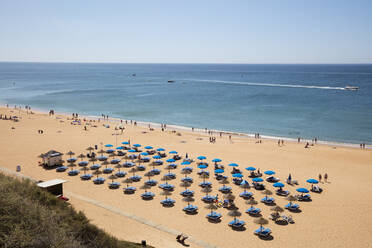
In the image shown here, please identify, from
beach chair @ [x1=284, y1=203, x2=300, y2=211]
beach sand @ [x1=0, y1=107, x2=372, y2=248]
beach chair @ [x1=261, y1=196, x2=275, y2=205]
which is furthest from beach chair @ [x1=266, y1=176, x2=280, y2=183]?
beach chair @ [x1=284, y1=203, x2=300, y2=211]

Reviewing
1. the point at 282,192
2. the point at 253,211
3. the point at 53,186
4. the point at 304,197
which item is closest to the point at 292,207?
the point at 304,197

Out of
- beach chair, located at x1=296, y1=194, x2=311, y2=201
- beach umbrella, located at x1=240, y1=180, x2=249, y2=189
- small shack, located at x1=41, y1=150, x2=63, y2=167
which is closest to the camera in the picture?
beach chair, located at x1=296, y1=194, x2=311, y2=201

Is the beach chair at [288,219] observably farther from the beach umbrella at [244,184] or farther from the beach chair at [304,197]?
the beach umbrella at [244,184]

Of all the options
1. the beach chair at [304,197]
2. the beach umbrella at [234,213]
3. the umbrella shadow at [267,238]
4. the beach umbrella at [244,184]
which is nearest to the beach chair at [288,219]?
the umbrella shadow at [267,238]

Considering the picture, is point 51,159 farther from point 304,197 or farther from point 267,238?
point 304,197

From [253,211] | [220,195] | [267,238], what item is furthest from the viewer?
[220,195]

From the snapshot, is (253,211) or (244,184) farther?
(244,184)

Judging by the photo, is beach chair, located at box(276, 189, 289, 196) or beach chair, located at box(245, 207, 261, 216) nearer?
beach chair, located at box(245, 207, 261, 216)

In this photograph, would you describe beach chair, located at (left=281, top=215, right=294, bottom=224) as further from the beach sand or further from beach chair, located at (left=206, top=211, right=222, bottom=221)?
beach chair, located at (left=206, top=211, right=222, bottom=221)

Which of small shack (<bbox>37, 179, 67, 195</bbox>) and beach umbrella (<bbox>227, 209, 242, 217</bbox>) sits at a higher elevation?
small shack (<bbox>37, 179, 67, 195</bbox>)
